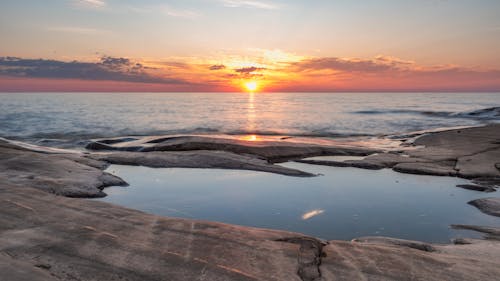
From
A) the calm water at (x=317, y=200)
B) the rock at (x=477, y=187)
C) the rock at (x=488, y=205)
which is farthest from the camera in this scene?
the rock at (x=477, y=187)

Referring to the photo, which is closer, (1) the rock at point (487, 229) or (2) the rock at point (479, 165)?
(1) the rock at point (487, 229)

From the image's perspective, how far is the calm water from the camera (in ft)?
27.0

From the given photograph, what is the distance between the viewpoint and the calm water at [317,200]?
27.0 feet

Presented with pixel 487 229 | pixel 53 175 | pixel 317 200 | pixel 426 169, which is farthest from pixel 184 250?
pixel 426 169

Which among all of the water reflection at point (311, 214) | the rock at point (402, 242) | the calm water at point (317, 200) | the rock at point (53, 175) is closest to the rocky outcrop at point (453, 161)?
the calm water at point (317, 200)

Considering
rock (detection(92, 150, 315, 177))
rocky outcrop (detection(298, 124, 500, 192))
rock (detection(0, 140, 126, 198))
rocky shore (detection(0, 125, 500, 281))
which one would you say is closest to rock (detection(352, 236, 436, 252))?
rocky shore (detection(0, 125, 500, 281))

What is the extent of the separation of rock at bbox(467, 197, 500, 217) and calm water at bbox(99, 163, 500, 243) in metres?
0.26

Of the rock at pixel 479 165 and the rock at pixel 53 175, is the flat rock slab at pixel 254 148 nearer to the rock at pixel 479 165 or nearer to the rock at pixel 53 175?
the rock at pixel 479 165

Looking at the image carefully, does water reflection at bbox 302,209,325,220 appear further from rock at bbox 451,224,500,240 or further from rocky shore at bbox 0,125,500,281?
rock at bbox 451,224,500,240

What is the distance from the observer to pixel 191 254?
521cm

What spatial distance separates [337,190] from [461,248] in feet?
16.9

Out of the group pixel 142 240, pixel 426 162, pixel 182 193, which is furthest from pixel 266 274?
pixel 426 162

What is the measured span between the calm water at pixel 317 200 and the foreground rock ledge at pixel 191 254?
1536mm

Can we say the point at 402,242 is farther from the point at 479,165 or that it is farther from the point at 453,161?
the point at 453,161
